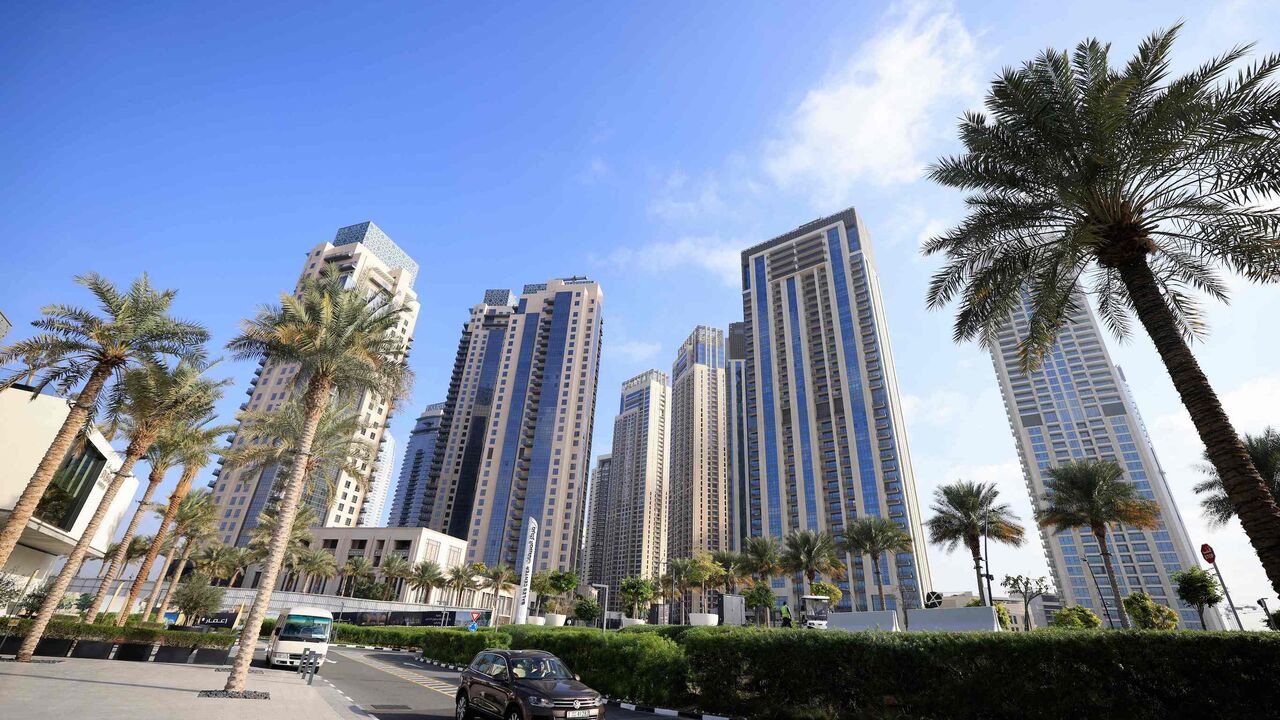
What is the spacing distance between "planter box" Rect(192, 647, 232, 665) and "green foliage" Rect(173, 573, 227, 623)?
28658mm

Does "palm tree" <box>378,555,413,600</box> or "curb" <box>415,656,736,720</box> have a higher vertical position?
"palm tree" <box>378,555,413,600</box>

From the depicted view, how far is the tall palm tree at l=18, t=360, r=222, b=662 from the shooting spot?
66.2ft

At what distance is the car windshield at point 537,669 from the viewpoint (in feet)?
38.2

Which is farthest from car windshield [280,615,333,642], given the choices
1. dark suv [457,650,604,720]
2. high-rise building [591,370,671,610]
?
high-rise building [591,370,671,610]

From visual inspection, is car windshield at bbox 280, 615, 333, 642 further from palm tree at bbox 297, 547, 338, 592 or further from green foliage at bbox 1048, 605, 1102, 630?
green foliage at bbox 1048, 605, 1102, 630

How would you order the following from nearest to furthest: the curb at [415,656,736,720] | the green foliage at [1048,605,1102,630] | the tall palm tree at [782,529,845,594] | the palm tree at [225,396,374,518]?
the curb at [415,656,736,720] → the palm tree at [225,396,374,518] → the green foliage at [1048,605,1102,630] → the tall palm tree at [782,529,845,594]

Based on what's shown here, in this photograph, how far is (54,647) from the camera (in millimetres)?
22281

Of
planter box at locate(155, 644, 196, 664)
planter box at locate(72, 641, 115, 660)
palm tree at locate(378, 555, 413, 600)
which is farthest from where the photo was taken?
palm tree at locate(378, 555, 413, 600)

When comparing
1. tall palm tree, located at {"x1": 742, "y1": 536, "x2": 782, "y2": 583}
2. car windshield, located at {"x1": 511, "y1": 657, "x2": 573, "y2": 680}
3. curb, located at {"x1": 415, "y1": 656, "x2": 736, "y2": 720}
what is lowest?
curb, located at {"x1": 415, "y1": 656, "x2": 736, "y2": 720}

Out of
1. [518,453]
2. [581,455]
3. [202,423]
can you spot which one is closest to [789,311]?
[581,455]

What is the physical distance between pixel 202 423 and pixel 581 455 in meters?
100

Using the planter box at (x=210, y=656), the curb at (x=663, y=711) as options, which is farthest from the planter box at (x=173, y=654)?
the curb at (x=663, y=711)

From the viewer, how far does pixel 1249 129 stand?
1166cm

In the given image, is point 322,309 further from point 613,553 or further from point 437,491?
point 613,553
